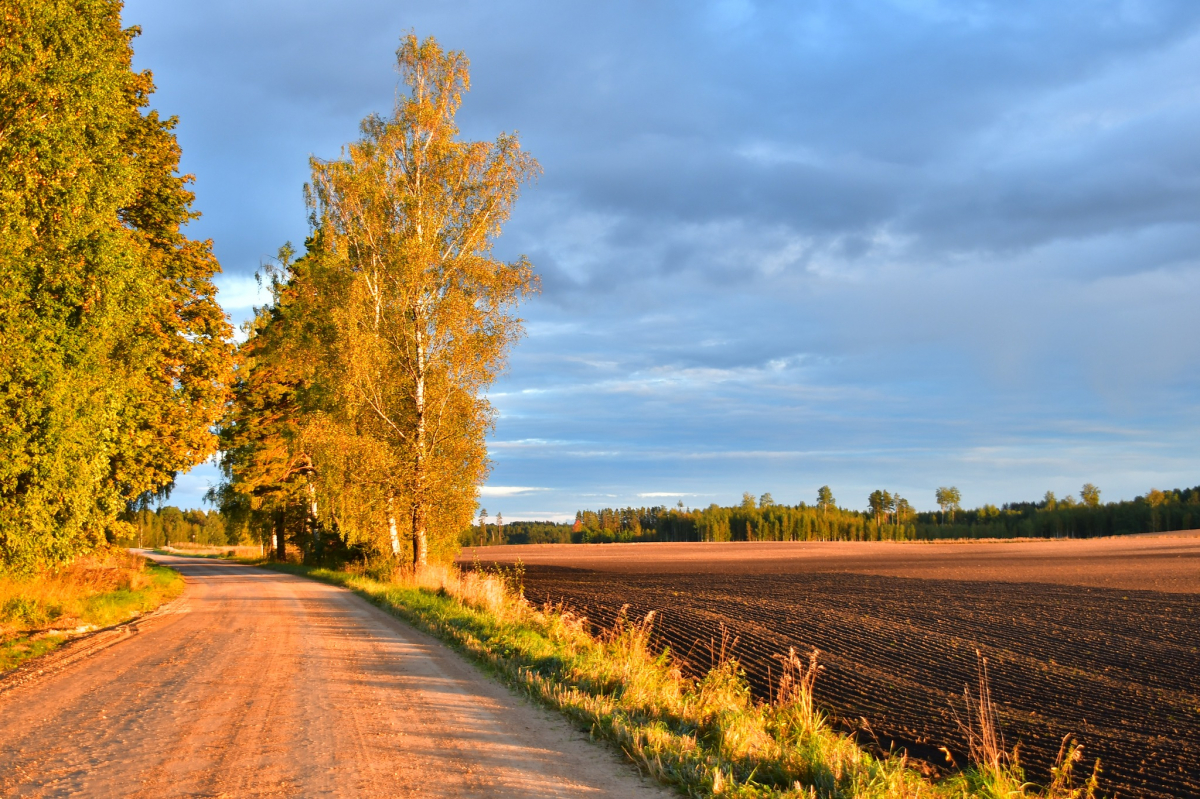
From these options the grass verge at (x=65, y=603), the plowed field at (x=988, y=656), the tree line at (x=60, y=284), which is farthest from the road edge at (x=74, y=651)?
the plowed field at (x=988, y=656)

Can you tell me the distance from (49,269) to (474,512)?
14342mm

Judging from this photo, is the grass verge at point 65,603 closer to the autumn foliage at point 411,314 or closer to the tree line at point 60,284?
the tree line at point 60,284

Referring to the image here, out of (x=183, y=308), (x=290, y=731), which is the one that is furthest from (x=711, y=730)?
(x=183, y=308)

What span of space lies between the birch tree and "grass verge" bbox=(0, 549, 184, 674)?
7869 millimetres

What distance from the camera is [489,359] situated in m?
25.4

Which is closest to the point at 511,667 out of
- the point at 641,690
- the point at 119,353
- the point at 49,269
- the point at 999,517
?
the point at 641,690

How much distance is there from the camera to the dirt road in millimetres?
5645

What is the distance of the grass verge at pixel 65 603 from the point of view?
43.8 feet

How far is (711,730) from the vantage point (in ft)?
24.5

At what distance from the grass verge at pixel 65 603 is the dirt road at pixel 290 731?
2.52 metres

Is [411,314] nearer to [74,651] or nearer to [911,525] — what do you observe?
[74,651]

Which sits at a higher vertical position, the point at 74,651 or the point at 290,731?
the point at 290,731

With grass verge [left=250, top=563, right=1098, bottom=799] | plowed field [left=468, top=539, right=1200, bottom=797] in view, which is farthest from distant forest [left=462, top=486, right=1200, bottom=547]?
grass verge [left=250, top=563, right=1098, bottom=799]

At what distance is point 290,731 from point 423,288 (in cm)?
1959
